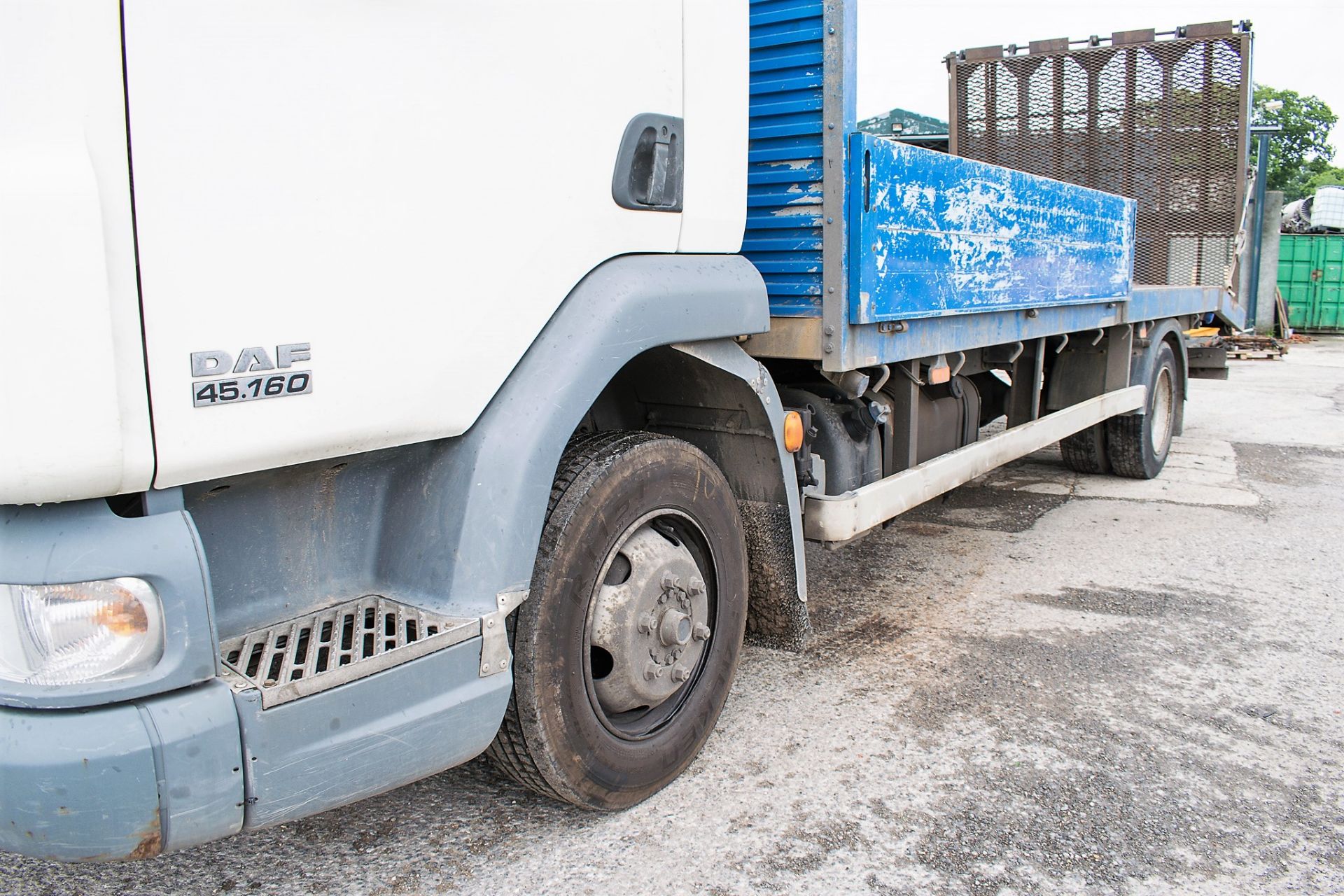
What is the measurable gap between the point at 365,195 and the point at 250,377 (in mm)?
406

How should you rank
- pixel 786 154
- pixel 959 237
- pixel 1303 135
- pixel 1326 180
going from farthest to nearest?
1. pixel 1303 135
2. pixel 1326 180
3. pixel 959 237
4. pixel 786 154

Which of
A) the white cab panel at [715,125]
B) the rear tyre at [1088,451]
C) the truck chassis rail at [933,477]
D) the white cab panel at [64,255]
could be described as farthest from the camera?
the rear tyre at [1088,451]

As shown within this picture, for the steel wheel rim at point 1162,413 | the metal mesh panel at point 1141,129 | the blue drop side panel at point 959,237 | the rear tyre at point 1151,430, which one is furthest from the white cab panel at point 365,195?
the metal mesh panel at point 1141,129

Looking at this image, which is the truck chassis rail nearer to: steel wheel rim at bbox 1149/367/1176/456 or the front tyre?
the front tyre

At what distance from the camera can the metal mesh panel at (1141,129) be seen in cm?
768

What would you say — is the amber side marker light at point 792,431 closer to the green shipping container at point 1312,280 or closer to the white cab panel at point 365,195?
the white cab panel at point 365,195

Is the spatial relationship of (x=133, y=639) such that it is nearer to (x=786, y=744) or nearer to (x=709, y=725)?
(x=709, y=725)

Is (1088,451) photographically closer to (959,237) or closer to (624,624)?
(959,237)

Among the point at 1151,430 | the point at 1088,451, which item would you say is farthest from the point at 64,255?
the point at 1151,430

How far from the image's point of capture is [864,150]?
3.21 metres

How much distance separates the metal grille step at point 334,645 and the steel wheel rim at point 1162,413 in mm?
6182

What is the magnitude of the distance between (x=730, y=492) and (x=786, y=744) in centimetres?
84

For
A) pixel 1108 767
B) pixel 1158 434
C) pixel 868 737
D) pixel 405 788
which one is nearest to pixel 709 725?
pixel 868 737

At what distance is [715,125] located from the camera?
8.85ft
